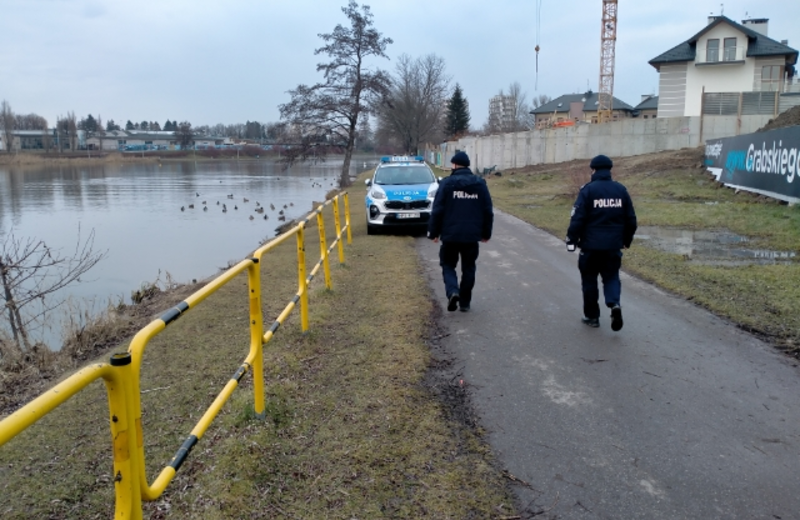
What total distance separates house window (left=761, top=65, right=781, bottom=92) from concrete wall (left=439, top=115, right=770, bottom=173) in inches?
440

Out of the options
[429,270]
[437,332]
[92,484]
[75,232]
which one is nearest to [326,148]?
[75,232]

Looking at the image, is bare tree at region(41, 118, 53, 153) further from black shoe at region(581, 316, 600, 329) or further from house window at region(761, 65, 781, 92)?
black shoe at region(581, 316, 600, 329)

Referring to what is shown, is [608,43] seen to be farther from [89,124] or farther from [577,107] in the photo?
[89,124]

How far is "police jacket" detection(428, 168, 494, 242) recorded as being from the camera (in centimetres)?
705

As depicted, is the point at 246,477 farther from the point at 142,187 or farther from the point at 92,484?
the point at 142,187

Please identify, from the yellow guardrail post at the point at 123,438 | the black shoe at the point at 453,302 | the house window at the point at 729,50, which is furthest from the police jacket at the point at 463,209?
the house window at the point at 729,50

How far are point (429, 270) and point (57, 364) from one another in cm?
544

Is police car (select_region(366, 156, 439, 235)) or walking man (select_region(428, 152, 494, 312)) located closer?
walking man (select_region(428, 152, 494, 312))

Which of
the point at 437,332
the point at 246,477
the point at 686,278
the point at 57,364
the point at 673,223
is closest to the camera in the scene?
the point at 246,477

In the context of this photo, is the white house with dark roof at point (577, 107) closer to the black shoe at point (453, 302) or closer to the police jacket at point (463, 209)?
the police jacket at point (463, 209)

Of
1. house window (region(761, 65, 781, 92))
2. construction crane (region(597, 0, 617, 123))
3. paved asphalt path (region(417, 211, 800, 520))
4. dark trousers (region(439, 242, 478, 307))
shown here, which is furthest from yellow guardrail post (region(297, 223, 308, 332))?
construction crane (region(597, 0, 617, 123))

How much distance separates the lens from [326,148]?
129 ft

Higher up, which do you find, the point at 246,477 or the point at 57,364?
the point at 246,477

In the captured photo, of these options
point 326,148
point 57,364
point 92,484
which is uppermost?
point 326,148
